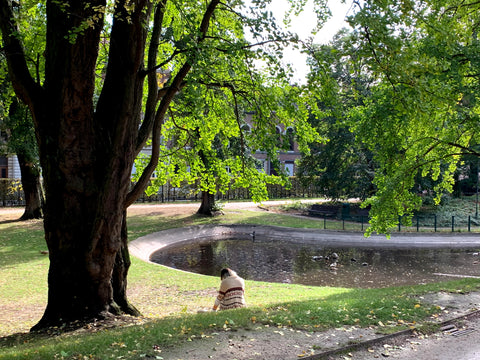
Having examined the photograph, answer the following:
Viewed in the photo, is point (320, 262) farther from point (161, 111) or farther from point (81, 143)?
point (81, 143)

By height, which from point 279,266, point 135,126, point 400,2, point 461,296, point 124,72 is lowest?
point 279,266

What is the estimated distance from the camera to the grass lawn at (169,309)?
5633 millimetres

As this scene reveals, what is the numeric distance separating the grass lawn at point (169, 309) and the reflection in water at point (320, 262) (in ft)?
9.61

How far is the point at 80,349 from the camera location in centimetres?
531

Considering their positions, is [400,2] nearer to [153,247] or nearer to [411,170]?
[411,170]

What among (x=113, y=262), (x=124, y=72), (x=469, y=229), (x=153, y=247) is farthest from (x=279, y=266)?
(x=469, y=229)

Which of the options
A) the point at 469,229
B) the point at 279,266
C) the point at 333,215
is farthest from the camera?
the point at 333,215

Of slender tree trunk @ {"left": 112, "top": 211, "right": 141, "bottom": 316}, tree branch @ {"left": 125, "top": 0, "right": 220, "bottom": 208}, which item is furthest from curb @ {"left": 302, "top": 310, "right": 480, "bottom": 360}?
tree branch @ {"left": 125, "top": 0, "right": 220, "bottom": 208}

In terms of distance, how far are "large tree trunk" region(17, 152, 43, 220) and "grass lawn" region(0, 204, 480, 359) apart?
248 inches

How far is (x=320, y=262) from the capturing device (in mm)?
18625

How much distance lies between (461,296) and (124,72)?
25.8 ft

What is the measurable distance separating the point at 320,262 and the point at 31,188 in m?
16.7

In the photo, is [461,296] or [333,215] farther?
[333,215]

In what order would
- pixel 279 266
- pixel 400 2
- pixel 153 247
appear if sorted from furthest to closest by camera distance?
1. pixel 153 247
2. pixel 279 266
3. pixel 400 2
